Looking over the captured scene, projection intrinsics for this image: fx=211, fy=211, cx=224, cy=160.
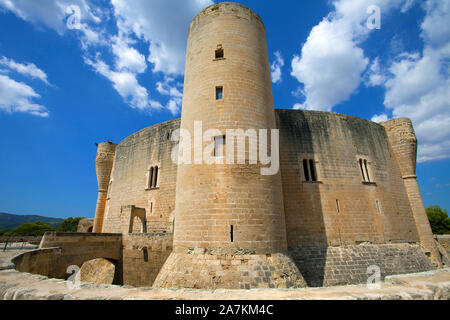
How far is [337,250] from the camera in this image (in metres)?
10.4

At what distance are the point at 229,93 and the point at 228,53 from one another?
189 cm

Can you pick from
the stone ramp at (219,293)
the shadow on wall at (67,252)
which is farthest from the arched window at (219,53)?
the shadow on wall at (67,252)

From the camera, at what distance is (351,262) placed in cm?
1003

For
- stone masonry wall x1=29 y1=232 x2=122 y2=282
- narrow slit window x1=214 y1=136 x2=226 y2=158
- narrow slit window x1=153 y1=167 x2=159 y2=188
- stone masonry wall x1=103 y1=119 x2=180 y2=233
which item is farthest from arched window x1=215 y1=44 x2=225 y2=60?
stone masonry wall x1=29 y1=232 x2=122 y2=282

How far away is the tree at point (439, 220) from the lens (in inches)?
1153

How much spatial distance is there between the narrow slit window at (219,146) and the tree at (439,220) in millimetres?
37679

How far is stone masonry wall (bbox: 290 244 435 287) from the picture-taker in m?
9.35

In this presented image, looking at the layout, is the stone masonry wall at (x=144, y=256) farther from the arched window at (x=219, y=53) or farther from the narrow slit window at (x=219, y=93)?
the arched window at (x=219, y=53)

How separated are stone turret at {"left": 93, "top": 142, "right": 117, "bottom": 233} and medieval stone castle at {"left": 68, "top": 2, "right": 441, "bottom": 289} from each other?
A: 5.57ft

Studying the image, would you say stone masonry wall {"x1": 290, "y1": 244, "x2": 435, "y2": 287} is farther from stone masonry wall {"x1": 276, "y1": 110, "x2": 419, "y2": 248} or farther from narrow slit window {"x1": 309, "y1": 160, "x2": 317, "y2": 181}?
narrow slit window {"x1": 309, "y1": 160, "x2": 317, "y2": 181}

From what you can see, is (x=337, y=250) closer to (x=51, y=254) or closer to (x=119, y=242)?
(x=119, y=242)
